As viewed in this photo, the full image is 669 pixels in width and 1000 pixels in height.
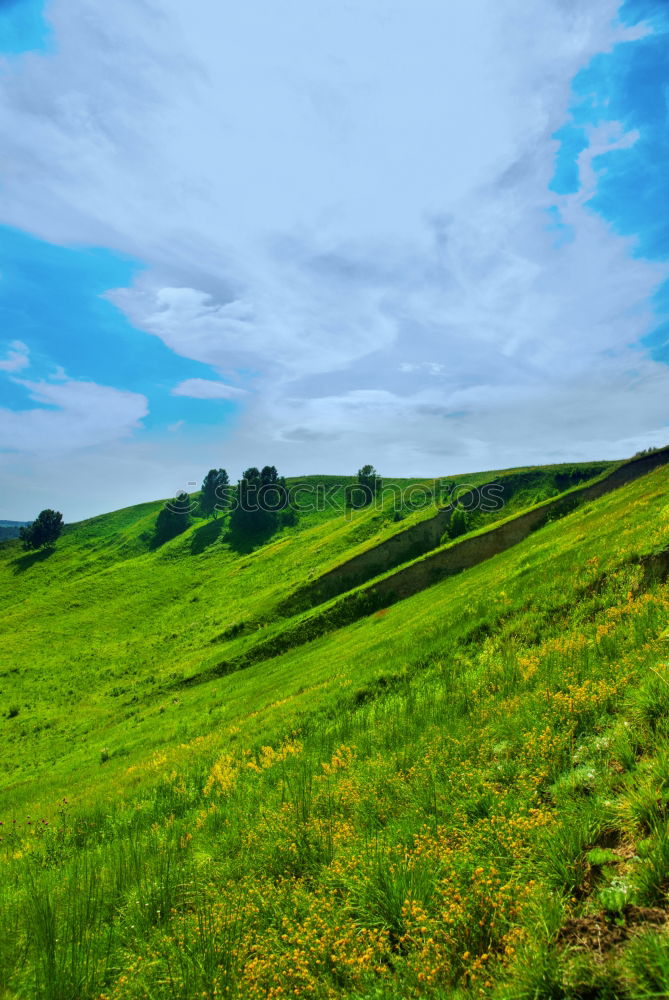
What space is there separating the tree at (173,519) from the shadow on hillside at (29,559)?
2848 centimetres

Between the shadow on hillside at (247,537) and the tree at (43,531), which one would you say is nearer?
the shadow on hillside at (247,537)

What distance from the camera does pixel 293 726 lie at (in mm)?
12719

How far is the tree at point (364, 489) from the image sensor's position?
10731 cm

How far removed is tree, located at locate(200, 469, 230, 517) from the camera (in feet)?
440

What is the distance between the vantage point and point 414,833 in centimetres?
542

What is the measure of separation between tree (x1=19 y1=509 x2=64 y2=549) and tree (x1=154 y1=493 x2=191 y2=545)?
2792 centimetres

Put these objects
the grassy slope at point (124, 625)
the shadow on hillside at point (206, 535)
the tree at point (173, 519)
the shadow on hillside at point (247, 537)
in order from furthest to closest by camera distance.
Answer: the tree at point (173, 519), the shadow on hillside at point (206, 535), the shadow on hillside at point (247, 537), the grassy slope at point (124, 625)

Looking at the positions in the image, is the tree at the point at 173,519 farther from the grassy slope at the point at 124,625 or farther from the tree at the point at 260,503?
the tree at the point at 260,503

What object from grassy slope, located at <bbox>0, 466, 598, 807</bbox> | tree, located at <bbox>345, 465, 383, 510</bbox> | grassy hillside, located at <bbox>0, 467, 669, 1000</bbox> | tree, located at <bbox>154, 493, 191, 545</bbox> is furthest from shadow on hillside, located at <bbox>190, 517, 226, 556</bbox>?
grassy hillside, located at <bbox>0, 467, 669, 1000</bbox>

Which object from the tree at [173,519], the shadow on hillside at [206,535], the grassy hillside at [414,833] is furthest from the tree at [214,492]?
the grassy hillside at [414,833]

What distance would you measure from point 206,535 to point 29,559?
4798 centimetres

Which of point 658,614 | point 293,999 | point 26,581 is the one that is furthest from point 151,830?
point 26,581

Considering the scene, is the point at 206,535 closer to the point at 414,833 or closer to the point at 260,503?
the point at 260,503

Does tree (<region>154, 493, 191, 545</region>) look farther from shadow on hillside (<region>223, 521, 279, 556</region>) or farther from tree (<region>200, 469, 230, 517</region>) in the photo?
shadow on hillside (<region>223, 521, 279, 556</region>)
